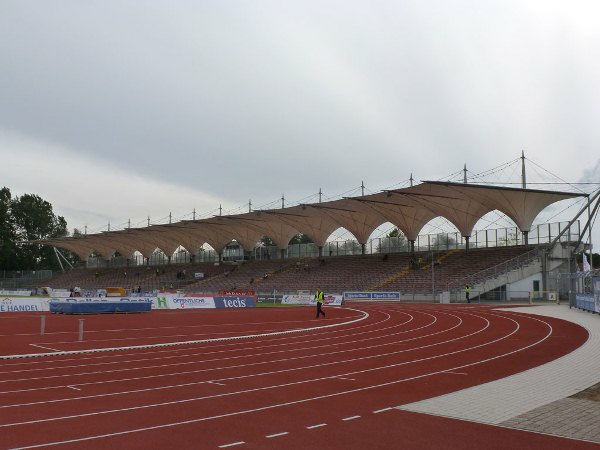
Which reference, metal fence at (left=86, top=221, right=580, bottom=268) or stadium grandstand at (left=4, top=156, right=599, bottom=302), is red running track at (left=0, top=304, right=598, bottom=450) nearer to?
stadium grandstand at (left=4, top=156, right=599, bottom=302)

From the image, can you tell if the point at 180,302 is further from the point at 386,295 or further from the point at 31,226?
the point at 31,226

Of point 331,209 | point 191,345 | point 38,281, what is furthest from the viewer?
point 38,281

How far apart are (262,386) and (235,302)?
32.3m

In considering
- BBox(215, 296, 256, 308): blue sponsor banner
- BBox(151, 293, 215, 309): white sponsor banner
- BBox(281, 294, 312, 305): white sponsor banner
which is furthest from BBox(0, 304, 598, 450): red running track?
BBox(281, 294, 312, 305): white sponsor banner

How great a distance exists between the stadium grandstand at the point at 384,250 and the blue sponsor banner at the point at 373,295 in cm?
97

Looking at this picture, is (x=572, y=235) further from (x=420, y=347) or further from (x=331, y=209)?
(x=420, y=347)

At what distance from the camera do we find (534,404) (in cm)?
856

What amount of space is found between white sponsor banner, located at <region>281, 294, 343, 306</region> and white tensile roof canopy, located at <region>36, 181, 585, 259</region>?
1183cm

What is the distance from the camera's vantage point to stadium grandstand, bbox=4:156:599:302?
154ft

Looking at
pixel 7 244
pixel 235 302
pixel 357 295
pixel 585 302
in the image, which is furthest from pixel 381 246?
pixel 7 244

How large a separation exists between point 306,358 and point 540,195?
132 ft

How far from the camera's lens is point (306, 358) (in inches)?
555

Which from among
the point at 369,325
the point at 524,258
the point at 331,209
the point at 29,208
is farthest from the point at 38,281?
the point at 369,325

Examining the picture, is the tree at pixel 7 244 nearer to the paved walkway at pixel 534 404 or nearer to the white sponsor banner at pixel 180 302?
the white sponsor banner at pixel 180 302
